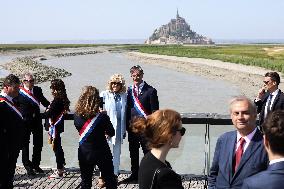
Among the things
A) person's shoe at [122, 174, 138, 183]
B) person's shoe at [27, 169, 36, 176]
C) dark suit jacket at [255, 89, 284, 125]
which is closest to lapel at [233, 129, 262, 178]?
dark suit jacket at [255, 89, 284, 125]

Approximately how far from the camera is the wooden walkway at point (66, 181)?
22.2 ft

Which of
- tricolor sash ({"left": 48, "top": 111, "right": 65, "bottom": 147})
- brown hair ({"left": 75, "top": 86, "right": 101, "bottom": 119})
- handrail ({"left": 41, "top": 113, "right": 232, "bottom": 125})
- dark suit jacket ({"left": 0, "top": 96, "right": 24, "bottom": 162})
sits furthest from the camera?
tricolor sash ({"left": 48, "top": 111, "right": 65, "bottom": 147})

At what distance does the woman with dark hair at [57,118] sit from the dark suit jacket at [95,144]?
1.24 m

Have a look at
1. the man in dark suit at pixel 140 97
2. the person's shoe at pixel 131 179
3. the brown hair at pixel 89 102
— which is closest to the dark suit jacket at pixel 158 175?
the brown hair at pixel 89 102

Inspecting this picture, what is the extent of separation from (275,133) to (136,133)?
51.1 inches

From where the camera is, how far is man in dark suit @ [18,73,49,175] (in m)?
6.90

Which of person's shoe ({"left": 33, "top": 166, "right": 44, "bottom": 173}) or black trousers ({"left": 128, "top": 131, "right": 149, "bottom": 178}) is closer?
black trousers ({"left": 128, "top": 131, "right": 149, "bottom": 178})

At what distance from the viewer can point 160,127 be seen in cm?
315

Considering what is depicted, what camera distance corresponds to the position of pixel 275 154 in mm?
2830

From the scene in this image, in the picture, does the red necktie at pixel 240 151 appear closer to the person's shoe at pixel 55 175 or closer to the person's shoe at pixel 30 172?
the person's shoe at pixel 55 175

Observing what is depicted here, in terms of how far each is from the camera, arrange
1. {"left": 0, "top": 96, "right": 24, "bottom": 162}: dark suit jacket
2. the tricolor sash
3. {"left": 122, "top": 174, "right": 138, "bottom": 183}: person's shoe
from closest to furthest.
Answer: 1. {"left": 0, "top": 96, "right": 24, "bottom": 162}: dark suit jacket
2. the tricolor sash
3. {"left": 122, "top": 174, "right": 138, "bottom": 183}: person's shoe

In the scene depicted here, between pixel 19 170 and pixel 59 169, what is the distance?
3.03 ft

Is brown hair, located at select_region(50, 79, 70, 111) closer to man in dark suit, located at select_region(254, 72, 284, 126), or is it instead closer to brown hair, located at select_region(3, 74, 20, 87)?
brown hair, located at select_region(3, 74, 20, 87)

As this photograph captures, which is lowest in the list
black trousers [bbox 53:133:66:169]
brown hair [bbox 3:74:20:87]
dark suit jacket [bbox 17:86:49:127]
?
black trousers [bbox 53:133:66:169]
